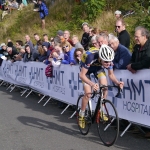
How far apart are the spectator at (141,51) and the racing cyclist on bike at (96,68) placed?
40 centimetres

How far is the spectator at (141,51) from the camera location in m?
6.69

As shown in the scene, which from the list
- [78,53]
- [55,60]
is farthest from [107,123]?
[55,60]

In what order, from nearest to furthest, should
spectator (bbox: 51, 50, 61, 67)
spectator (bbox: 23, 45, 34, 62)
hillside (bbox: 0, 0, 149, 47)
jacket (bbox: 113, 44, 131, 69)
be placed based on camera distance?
1. jacket (bbox: 113, 44, 131, 69)
2. spectator (bbox: 51, 50, 61, 67)
3. spectator (bbox: 23, 45, 34, 62)
4. hillside (bbox: 0, 0, 149, 47)

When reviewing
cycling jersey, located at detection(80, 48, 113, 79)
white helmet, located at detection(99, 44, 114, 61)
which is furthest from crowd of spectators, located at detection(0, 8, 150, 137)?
white helmet, located at detection(99, 44, 114, 61)

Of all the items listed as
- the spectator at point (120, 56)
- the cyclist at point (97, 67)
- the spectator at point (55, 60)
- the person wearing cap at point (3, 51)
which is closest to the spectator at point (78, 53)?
the spectator at point (55, 60)

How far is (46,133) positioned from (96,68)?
1.76m

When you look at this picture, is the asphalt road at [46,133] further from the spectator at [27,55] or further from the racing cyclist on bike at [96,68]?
the spectator at [27,55]

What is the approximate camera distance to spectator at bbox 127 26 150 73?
6691mm

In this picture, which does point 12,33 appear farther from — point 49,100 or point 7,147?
point 7,147

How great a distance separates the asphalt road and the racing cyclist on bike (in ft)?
1.73

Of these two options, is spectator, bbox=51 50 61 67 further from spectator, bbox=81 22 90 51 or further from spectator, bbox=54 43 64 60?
spectator, bbox=81 22 90 51

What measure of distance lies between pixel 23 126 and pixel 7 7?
25.4 m

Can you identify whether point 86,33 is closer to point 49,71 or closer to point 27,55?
point 49,71

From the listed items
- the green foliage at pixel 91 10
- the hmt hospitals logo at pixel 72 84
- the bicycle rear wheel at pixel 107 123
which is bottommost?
the bicycle rear wheel at pixel 107 123
